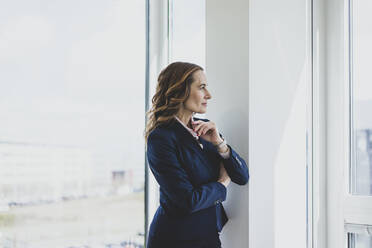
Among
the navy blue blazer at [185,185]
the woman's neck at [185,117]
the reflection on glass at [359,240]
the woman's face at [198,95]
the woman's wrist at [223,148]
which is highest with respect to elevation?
the woman's face at [198,95]

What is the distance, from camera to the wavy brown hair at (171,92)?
1.98 meters

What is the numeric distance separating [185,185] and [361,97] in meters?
0.99

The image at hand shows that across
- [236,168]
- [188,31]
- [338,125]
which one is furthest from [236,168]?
[188,31]

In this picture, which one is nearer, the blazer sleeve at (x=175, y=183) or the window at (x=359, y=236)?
the blazer sleeve at (x=175, y=183)

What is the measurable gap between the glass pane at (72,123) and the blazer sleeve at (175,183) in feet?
1.38

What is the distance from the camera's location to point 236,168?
1918 mm

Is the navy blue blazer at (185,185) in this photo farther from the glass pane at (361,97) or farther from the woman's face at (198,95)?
the glass pane at (361,97)

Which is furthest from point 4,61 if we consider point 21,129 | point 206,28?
point 206,28

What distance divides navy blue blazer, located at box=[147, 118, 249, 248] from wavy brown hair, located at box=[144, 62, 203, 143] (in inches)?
2.1

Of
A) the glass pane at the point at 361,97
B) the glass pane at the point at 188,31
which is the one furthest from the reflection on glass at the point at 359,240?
the glass pane at the point at 188,31

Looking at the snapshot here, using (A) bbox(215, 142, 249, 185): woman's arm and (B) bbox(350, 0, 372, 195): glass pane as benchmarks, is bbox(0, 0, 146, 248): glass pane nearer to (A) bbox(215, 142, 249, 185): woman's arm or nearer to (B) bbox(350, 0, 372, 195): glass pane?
(A) bbox(215, 142, 249, 185): woman's arm

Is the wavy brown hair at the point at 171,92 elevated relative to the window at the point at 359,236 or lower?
elevated

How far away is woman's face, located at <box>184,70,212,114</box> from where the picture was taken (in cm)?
199

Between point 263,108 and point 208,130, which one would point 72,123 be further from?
Answer: point 263,108
